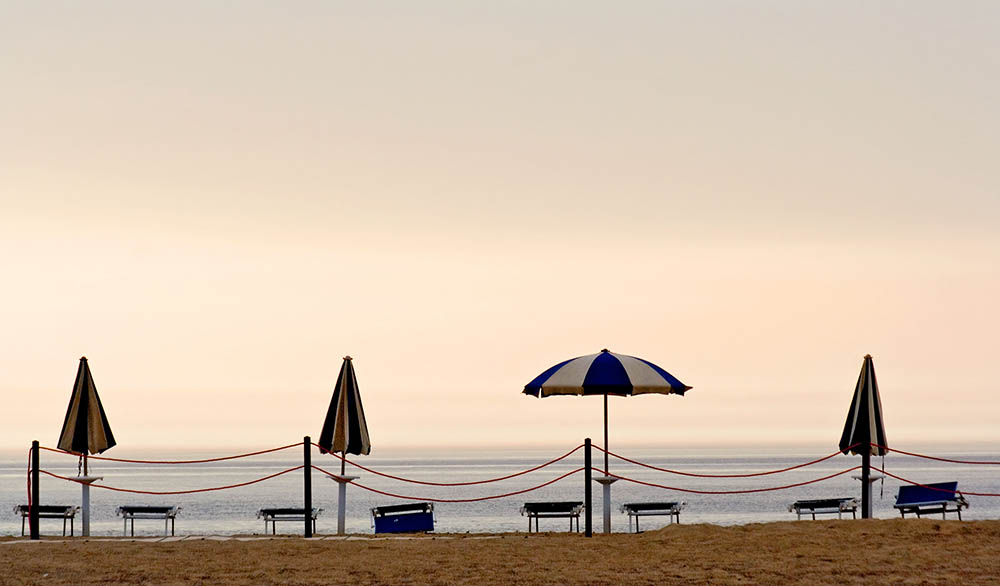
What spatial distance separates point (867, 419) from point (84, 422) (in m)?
13.1

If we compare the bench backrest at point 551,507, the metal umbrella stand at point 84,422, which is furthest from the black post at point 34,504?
the bench backrest at point 551,507

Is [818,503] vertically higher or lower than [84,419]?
lower

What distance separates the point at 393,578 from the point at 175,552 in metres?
3.87

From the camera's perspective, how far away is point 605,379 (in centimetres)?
1766

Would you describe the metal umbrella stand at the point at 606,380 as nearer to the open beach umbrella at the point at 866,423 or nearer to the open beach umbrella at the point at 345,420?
the open beach umbrella at the point at 345,420

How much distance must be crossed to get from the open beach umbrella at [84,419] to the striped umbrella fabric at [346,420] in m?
3.69

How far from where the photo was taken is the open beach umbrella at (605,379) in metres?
17.6

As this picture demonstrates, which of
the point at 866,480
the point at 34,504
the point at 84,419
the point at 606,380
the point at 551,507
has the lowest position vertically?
the point at 551,507

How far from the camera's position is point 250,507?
6594cm

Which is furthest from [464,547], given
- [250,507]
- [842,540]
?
[250,507]

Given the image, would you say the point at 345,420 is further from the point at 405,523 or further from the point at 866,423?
the point at 866,423

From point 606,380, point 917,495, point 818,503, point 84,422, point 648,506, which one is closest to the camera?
point 606,380

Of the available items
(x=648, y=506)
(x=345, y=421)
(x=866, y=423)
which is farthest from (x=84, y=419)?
(x=866, y=423)

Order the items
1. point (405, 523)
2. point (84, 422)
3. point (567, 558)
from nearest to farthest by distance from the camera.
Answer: point (567, 558) < point (84, 422) < point (405, 523)
